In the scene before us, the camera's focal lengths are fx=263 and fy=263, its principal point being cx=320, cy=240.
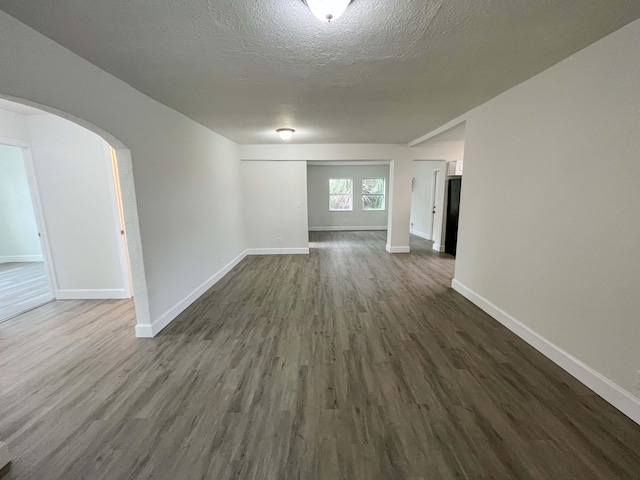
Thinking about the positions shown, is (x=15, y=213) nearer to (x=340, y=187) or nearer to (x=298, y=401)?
(x=298, y=401)

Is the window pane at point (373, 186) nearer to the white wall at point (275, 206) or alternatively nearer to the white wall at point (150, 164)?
the white wall at point (275, 206)

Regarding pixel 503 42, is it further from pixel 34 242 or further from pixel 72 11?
pixel 34 242

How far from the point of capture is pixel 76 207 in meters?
3.63

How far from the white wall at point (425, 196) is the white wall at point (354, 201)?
1.20 metres

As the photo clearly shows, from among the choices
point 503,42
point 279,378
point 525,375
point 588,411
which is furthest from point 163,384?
point 503,42

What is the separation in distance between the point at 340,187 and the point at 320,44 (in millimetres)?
8210

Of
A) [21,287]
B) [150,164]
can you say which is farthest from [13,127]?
[21,287]

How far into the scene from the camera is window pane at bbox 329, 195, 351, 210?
10031mm

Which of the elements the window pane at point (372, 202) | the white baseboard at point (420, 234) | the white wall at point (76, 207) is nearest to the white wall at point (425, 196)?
the white baseboard at point (420, 234)

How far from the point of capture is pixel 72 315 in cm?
333

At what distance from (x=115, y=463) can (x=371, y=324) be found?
236 cm

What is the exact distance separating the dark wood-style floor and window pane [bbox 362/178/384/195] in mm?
7165

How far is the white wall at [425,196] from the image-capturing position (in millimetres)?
6543

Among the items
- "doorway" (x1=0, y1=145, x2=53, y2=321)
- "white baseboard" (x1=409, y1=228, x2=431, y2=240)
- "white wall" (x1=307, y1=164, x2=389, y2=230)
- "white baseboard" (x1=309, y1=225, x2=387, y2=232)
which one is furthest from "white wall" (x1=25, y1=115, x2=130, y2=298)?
"white baseboard" (x1=409, y1=228, x2=431, y2=240)
